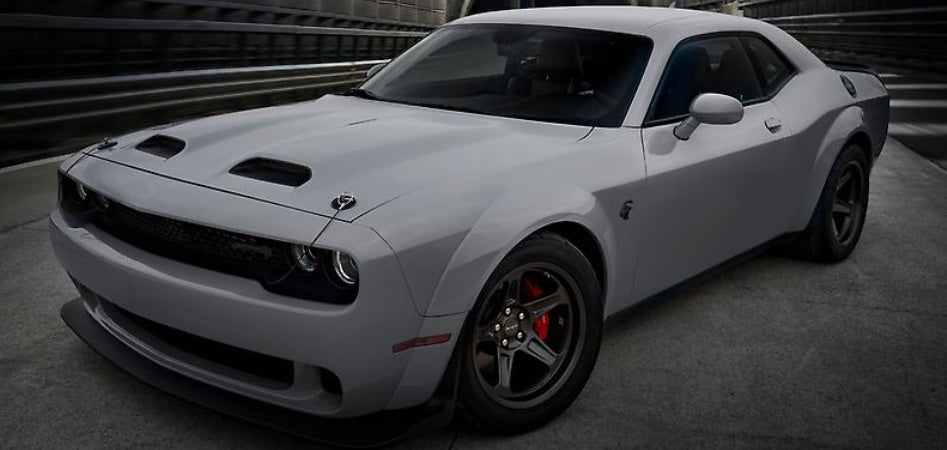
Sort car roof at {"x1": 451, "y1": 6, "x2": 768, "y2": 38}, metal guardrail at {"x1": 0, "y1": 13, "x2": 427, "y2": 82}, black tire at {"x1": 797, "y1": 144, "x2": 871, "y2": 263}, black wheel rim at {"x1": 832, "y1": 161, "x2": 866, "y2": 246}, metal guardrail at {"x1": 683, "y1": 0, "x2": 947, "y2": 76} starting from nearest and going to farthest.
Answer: car roof at {"x1": 451, "y1": 6, "x2": 768, "y2": 38}, black tire at {"x1": 797, "y1": 144, "x2": 871, "y2": 263}, black wheel rim at {"x1": 832, "y1": 161, "x2": 866, "y2": 246}, metal guardrail at {"x1": 0, "y1": 13, "x2": 427, "y2": 82}, metal guardrail at {"x1": 683, "y1": 0, "x2": 947, "y2": 76}

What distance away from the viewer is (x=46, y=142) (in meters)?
6.66

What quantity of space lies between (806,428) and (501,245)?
1207mm

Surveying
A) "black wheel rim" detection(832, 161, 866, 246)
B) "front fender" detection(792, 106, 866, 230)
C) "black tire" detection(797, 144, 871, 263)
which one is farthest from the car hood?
"black wheel rim" detection(832, 161, 866, 246)

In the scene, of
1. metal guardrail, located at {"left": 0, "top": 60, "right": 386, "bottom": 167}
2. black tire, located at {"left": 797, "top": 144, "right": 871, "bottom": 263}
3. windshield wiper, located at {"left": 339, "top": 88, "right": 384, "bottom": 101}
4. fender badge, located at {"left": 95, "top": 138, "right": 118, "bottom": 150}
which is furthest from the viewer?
metal guardrail, located at {"left": 0, "top": 60, "right": 386, "bottom": 167}

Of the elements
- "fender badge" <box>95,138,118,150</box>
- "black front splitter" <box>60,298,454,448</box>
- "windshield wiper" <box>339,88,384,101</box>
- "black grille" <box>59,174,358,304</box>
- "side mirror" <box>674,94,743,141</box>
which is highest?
"side mirror" <box>674,94,743,141</box>

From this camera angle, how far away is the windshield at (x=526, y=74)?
366 centimetres

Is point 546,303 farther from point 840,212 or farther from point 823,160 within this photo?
point 840,212

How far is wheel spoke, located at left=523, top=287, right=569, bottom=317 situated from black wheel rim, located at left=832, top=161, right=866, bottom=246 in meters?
2.57

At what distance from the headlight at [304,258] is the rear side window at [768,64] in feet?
8.84

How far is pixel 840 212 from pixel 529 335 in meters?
2.75

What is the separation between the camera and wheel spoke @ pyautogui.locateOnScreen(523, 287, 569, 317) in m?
3.00

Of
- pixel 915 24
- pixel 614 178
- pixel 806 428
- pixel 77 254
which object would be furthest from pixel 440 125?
pixel 915 24

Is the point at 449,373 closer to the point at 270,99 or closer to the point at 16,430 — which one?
the point at 16,430

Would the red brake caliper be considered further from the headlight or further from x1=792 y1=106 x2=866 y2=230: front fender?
x1=792 y1=106 x2=866 y2=230: front fender
